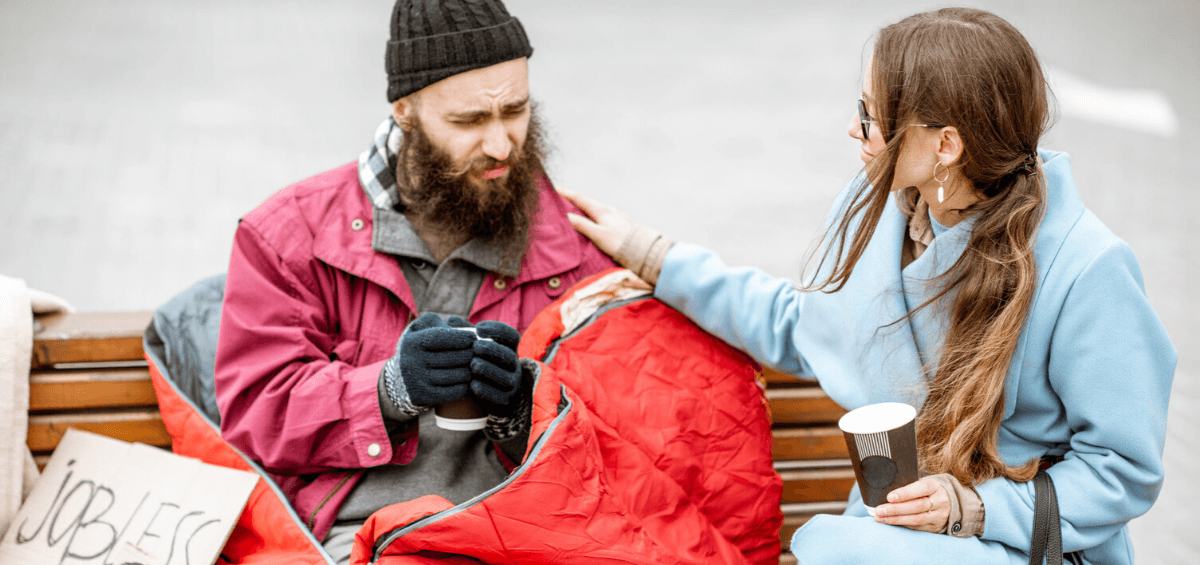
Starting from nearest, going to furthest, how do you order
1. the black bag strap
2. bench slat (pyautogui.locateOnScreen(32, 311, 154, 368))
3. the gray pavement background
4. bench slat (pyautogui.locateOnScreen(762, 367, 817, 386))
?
the black bag strap < bench slat (pyautogui.locateOnScreen(32, 311, 154, 368)) < bench slat (pyautogui.locateOnScreen(762, 367, 817, 386)) < the gray pavement background

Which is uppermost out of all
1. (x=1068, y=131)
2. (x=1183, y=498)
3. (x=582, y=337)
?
(x=582, y=337)

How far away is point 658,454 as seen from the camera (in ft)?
6.72

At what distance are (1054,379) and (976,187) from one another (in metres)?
0.40

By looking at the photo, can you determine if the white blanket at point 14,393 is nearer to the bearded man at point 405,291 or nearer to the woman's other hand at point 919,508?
the bearded man at point 405,291

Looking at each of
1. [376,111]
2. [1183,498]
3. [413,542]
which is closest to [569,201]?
[413,542]

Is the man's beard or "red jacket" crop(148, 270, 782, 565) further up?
the man's beard

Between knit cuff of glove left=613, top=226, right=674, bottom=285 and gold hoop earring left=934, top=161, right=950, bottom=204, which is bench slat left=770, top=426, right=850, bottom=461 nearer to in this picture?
knit cuff of glove left=613, top=226, right=674, bottom=285

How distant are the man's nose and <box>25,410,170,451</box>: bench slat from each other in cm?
111

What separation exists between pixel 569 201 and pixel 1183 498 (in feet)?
8.64

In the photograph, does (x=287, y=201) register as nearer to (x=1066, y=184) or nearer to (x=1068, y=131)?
(x=1066, y=184)

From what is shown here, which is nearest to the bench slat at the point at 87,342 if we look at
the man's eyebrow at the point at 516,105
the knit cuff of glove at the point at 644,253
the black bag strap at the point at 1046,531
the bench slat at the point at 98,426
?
the bench slat at the point at 98,426

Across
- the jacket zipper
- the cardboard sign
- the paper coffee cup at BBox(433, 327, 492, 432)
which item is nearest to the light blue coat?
the paper coffee cup at BBox(433, 327, 492, 432)

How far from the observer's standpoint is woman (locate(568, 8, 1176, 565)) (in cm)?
164

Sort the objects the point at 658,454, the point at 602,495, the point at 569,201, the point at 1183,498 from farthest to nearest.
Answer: the point at 1183,498, the point at 569,201, the point at 658,454, the point at 602,495
